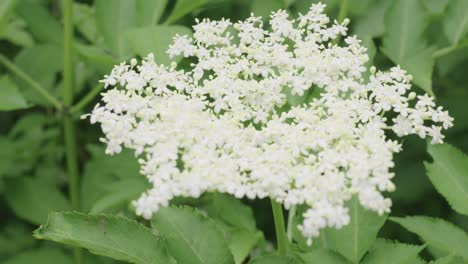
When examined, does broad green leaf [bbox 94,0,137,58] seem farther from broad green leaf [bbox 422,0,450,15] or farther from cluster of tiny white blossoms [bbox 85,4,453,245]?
broad green leaf [bbox 422,0,450,15]

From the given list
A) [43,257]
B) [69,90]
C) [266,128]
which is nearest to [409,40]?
[266,128]

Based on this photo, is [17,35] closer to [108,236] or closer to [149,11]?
[149,11]

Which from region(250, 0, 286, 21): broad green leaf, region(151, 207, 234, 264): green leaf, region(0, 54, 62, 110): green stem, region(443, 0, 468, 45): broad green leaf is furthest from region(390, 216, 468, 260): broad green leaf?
region(0, 54, 62, 110): green stem

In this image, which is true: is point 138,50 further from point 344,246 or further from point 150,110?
point 344,246

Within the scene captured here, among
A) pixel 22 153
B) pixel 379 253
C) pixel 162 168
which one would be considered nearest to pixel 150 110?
pixel 162 168

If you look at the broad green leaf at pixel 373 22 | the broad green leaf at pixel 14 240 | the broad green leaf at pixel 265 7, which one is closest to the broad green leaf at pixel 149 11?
the broad green leaf at pixel 265 7

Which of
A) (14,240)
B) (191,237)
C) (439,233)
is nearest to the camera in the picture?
(191,237)
